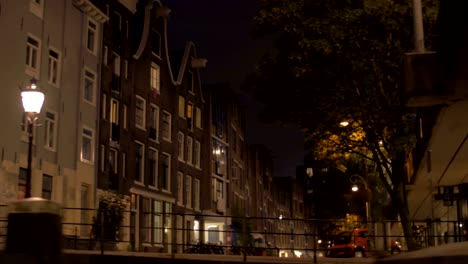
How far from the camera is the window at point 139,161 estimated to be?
45250 mm

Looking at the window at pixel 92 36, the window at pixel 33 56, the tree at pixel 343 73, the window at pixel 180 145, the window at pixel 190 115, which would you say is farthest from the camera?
the window at pixel 190 115

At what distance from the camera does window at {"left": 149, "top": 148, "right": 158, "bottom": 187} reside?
47.6 m

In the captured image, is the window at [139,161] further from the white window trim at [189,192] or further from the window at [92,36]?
the white window trim at [189,192]

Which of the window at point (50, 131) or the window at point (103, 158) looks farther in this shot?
the window at point (103, 158)

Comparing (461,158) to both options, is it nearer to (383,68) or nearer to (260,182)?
(383,68)

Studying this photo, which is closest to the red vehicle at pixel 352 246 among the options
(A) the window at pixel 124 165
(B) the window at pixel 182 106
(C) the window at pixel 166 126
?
(A) the window at pixel 124 165

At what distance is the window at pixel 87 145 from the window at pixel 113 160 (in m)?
2.47

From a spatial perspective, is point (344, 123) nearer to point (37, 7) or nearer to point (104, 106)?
point (37, 7)

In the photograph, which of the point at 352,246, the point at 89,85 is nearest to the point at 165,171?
the point at 89,85

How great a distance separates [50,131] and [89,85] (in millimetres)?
4820

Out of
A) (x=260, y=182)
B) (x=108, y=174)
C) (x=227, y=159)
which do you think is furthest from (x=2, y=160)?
(x=260, y=182)

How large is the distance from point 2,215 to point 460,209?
701 inches

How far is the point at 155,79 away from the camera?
163 feet

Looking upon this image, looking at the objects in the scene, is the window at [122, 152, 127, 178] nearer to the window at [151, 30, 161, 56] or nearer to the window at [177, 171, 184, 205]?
the window at [151, 30, 161, 56]
